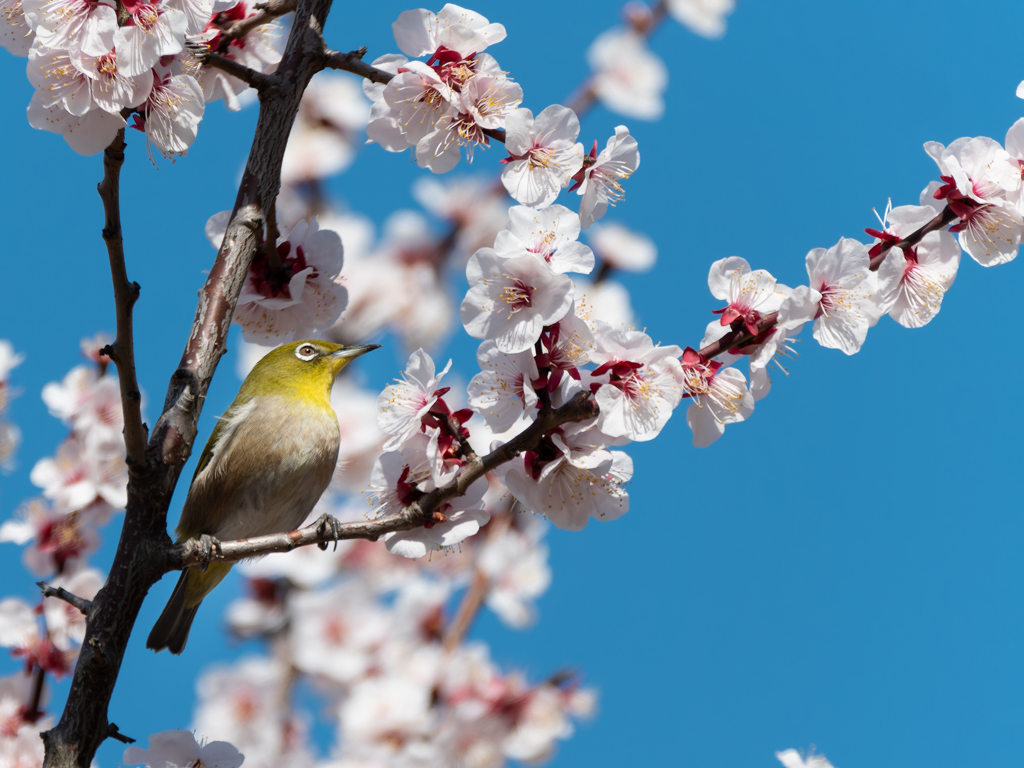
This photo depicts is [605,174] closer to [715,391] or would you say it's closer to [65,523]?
[715,391]

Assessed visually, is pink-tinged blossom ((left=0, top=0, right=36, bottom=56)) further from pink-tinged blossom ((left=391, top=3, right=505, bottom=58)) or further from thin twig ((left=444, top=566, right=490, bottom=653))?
thin twig ((left=444, top=566, right=490, bottom=653))

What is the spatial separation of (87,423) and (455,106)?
9.39 ft

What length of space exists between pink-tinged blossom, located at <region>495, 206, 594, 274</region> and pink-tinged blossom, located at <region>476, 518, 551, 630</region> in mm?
2564

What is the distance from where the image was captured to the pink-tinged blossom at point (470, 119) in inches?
105

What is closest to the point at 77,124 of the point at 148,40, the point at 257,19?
the point at 148,40

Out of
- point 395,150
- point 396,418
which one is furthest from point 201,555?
point 395,150

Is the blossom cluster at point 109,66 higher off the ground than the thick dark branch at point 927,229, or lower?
higher

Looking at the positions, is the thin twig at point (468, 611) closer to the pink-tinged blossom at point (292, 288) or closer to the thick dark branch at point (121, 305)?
the pink-tinged blossom at point (292, 288)

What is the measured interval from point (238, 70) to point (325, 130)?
221cm

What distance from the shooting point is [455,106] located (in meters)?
2.66

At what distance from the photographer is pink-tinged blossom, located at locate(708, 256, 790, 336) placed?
2.31 m

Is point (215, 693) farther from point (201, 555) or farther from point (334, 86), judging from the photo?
point (334, 86)

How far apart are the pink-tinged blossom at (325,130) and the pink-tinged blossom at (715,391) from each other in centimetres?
295

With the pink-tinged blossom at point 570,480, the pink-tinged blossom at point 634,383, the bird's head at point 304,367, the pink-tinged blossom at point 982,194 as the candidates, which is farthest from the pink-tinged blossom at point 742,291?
the bird's head at point 304,367
